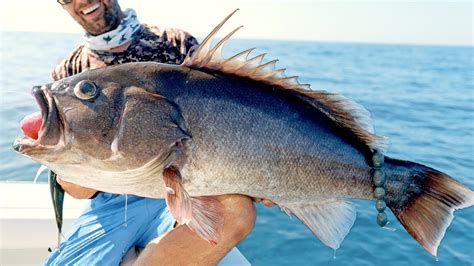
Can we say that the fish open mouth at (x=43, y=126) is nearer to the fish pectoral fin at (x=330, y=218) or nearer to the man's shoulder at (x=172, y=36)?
the fish pectoral fin at (x=330, y=218)

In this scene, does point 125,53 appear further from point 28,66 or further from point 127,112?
point 28,66

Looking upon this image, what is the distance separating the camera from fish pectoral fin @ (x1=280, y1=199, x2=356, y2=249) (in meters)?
2.08

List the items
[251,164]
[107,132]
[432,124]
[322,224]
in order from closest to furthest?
[107,132] → [251,164] → [322,224] → [432,124]

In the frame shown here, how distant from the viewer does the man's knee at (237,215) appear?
221 centimetres

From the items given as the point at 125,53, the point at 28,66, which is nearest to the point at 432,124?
the point at 125,53

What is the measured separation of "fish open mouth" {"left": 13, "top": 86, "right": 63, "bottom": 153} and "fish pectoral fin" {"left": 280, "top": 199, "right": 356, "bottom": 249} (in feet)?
3.36

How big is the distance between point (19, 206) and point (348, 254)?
305cm

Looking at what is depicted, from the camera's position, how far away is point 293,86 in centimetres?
195

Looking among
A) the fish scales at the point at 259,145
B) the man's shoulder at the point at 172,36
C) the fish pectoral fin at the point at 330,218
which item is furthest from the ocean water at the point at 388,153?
the fish pectoral fin at the point at 330,218

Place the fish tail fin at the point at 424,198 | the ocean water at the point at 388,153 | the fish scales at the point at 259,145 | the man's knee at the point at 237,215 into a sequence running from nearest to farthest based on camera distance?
the fish scales at the point at 259,145, the fish tail fin at the point at 424,198, the man's knee at the point at 237,215, the ocean water at the point at 388,153

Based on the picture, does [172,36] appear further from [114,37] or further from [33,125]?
[33,125]

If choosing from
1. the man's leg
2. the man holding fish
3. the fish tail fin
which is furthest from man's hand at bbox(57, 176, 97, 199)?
the fish tail fin

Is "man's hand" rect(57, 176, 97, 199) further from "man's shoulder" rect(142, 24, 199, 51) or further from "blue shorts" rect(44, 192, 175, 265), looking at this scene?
"man's shoulder" rect(142, 24, 199, 51)

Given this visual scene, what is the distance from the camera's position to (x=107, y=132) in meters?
1.71
